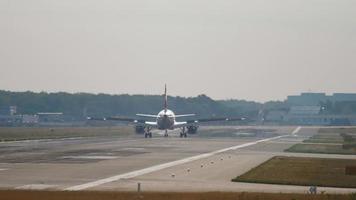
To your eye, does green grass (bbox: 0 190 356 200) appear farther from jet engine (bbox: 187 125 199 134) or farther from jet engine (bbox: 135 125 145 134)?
jet engine (bbox: 187 125 199 134)

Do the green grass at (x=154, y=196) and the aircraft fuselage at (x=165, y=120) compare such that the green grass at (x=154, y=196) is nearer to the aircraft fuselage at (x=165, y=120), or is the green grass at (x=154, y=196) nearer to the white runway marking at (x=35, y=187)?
the white runway marking at (x=35, y=187)

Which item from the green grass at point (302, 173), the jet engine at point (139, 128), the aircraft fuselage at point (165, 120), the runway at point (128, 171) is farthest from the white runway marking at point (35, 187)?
the jet engine at point (139, 128)

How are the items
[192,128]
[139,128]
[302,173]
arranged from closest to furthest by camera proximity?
[302,173], [139,128], [192,128]

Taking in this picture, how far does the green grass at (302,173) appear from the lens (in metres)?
53.8

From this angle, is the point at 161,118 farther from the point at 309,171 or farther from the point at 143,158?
the point at 309,171

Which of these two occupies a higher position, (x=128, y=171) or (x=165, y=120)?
(x=165, y=120)

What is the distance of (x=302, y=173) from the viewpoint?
199ft

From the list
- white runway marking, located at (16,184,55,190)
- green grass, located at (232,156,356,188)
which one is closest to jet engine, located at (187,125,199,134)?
green grass, located at (232,156,356,188)

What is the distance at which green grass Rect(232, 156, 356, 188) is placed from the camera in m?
53.8

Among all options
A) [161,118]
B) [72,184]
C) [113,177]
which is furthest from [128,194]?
[161,118]

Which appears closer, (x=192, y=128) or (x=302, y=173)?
(x=302, y=173)

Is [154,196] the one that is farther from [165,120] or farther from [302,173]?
[165,120]

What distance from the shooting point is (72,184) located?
49688 millimetres

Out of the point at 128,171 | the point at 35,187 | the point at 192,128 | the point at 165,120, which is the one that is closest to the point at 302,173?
the point at 128,171
